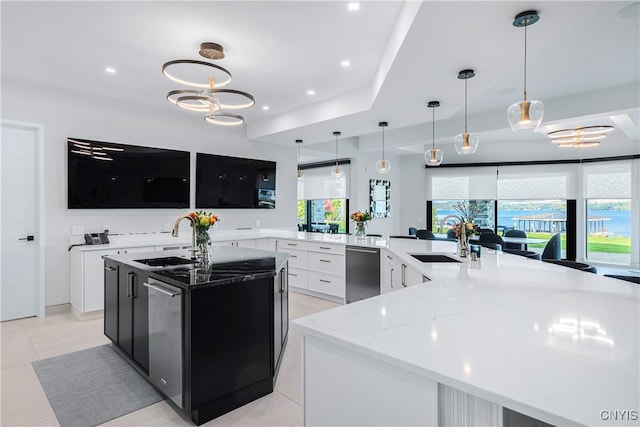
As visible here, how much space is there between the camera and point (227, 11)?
276cm

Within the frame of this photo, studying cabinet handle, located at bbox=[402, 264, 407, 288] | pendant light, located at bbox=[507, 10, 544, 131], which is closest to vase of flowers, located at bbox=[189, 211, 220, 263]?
cabinet handle, located at bbox=[402, 264, 407, 288]

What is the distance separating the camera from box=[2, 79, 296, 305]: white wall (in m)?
4.38

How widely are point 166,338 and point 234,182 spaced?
14.2 feet

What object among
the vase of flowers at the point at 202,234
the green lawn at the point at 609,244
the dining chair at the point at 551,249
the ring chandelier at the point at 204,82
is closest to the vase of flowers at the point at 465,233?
the vase of flowers at the point at 202,234

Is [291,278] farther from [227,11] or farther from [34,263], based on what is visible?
[227,11]

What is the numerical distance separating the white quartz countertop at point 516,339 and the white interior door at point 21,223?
4771mm

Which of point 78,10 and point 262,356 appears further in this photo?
point 78,10

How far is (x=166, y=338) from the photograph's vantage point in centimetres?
223

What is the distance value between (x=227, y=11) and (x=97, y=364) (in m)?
3.25

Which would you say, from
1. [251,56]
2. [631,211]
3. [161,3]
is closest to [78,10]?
[161,3]

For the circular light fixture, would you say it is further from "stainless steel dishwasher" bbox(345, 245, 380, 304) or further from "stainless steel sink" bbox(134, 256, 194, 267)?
"stainless steel sink" bbox(134, 256, 194, 267)

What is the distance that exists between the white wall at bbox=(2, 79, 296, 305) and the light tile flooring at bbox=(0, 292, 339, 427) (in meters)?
0.83

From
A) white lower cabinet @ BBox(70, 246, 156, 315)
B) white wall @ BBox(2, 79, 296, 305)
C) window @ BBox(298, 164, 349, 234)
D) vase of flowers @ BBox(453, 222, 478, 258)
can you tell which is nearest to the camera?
vase of flowers @ BBox(453, 222, 478, 258)

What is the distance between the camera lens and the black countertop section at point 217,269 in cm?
217
